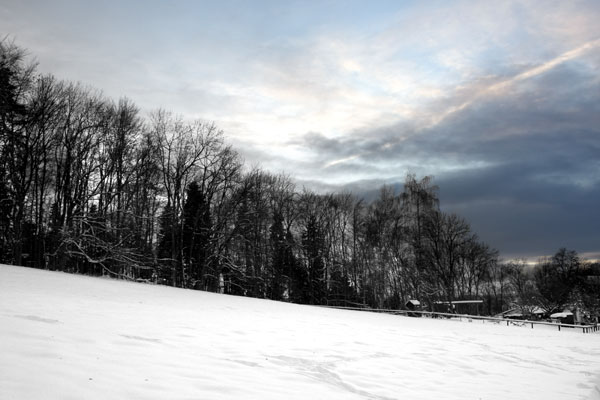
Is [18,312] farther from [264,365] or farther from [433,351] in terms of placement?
[433,351]

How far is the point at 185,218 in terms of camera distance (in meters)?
35.5

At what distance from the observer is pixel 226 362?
7.52 m

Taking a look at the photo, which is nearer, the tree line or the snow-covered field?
the snow-covered field

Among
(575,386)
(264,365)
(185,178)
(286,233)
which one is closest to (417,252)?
(286,233)

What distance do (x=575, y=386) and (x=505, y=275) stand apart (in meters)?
89.3

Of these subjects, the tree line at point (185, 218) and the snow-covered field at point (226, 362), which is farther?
the tree line at point (185, 218)

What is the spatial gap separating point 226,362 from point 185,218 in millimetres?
29367

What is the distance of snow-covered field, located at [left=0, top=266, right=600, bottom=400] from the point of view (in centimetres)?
520

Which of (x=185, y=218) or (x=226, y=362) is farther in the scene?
(x=185, y=218)

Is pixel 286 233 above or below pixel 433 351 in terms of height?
above

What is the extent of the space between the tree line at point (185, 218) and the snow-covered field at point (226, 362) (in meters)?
15.4

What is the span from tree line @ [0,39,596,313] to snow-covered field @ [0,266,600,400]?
1542cm

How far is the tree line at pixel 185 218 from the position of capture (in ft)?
91.5

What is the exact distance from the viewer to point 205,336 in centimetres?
1022
